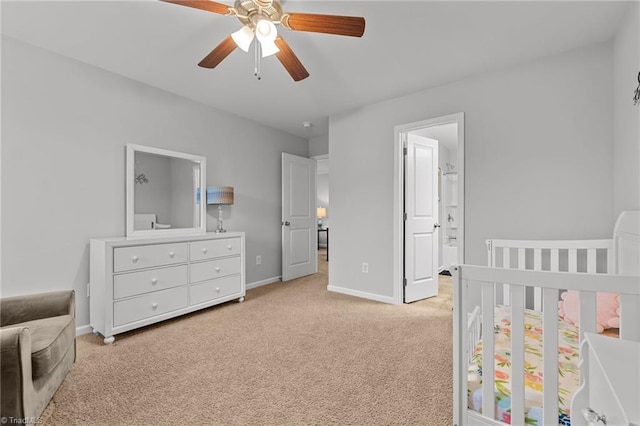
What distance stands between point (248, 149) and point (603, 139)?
3676 millimetres

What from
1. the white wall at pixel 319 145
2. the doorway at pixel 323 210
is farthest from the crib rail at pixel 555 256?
the doorway at pixel 323 210

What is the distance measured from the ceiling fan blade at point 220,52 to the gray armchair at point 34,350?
1.76 meters

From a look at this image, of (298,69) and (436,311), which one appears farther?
(436,311)

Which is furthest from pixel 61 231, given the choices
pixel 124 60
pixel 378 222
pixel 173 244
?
pixel 378 222

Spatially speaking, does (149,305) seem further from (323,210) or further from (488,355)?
(323,210)

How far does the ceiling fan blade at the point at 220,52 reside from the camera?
5.73 ft

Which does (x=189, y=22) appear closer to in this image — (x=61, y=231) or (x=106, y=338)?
(x=61, y=231)

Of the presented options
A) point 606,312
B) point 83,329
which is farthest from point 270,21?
point 83,329

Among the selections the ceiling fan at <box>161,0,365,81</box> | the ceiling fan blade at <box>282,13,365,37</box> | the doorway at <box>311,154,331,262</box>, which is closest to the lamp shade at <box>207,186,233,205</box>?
the ceiling fan at <box>161,0,365,81</box>

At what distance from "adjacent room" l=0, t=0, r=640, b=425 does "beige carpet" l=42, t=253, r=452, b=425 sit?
18 millimetres

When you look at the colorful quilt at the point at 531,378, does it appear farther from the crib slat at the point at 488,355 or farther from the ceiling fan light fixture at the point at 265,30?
the ceiling fan light fixture at the point at 265,30

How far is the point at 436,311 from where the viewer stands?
122 inches

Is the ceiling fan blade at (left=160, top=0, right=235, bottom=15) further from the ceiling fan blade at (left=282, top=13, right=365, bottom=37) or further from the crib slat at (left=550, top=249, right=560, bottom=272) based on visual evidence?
the crib slat at (left=550, top=249, right=560, bottom=272)

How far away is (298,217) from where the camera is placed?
4.72 metres
